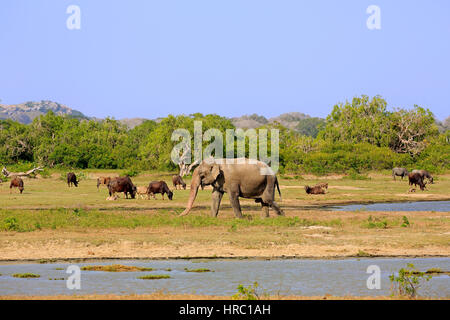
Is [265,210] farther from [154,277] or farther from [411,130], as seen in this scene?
[411,130]

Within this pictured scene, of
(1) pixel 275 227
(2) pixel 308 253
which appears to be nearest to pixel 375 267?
(2) pixel 308 253

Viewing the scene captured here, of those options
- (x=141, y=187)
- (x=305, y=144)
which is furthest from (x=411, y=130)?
(x=141, y=187)

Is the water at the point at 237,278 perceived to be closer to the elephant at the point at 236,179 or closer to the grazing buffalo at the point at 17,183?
the elephant at the point at 236,179

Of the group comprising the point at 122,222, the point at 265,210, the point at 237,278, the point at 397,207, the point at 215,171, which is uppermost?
the point at 215,171

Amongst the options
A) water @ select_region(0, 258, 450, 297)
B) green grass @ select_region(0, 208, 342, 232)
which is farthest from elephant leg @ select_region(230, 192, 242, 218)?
water @ select_region(0, 258, 450, 297)

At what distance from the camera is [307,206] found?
1446 inches

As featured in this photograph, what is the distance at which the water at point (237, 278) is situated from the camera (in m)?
14.4

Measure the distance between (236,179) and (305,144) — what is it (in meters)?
62.9

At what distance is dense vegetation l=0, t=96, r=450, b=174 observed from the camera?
72.2 metres

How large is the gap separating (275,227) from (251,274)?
798 centimetres

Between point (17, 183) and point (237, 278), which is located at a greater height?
point (17, 183)

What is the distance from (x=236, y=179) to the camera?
87.5ft

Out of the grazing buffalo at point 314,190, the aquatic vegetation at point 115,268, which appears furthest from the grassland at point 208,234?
the grazing buffalo at point 314,190

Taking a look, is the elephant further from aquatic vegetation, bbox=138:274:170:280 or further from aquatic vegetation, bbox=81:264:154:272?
aquatic vegetation, bbox=138:274:170:280
